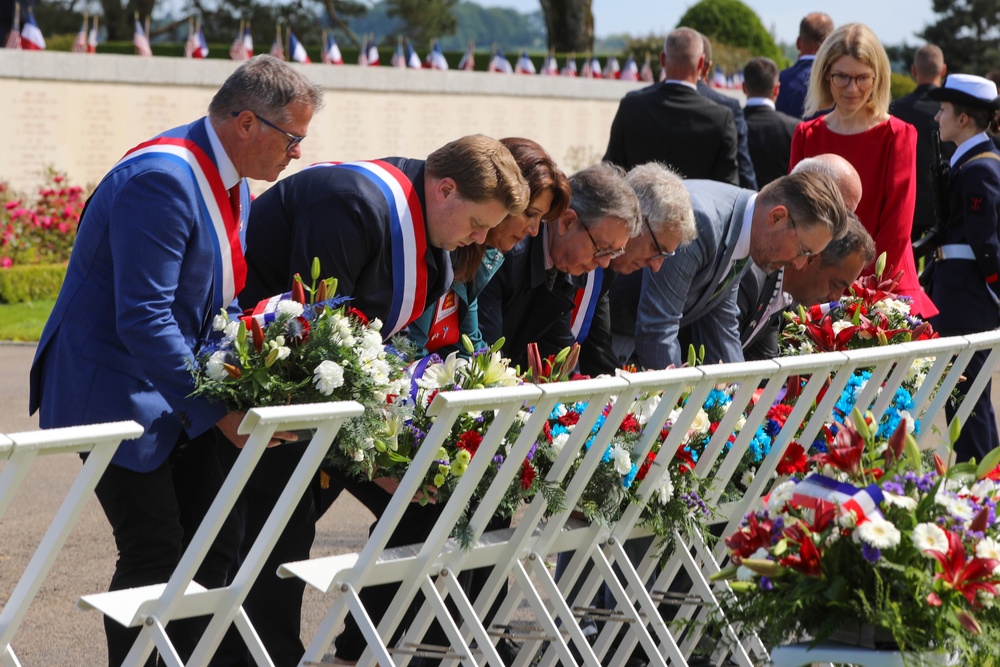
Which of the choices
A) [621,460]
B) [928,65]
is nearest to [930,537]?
[621,460]

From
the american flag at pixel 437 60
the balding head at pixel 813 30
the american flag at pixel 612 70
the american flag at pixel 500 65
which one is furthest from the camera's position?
the american flag at pixel 612 70

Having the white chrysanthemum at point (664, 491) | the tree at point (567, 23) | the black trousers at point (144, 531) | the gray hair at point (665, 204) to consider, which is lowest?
the tree at point (567, 23)

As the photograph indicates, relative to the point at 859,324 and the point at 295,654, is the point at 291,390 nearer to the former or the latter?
the point at 295,654

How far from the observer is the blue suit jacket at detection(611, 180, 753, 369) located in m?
4.28

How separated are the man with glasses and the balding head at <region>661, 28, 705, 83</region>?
3.08 metres

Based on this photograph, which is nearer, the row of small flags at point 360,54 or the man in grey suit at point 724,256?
the man in grey suit at point 724,256

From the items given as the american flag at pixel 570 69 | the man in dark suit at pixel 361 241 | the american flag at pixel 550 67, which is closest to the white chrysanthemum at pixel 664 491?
the man in dark suit at pixel 361 241

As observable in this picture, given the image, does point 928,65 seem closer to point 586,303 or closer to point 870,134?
point 870,134

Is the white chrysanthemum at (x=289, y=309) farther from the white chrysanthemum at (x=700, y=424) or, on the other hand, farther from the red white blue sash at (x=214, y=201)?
the white chrysanthemum at (x=700, y=424)

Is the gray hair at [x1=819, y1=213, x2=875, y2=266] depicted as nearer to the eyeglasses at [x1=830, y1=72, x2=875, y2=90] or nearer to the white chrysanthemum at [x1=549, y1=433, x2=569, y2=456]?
the eyeglasses at [x1=830, y1=72, x2=875, y2=90]

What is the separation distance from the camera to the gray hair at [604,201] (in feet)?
13.0

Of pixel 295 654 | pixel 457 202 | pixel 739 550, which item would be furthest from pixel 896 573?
pixel 295 654

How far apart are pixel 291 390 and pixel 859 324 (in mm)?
2251

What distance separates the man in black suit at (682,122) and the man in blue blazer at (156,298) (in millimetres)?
4036
